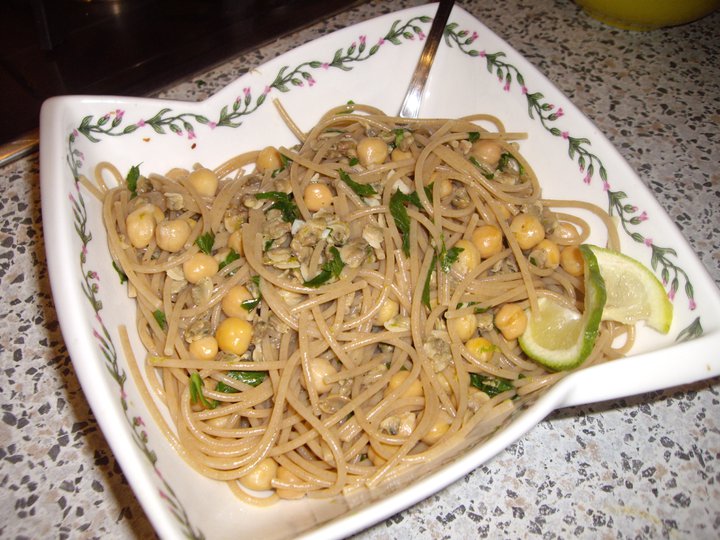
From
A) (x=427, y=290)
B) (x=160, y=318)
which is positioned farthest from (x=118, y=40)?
(x=427, y=290)

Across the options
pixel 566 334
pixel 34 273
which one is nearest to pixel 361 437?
pixel 566 334

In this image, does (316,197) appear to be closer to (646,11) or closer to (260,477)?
(260,477)

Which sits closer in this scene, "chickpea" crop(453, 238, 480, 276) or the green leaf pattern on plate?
the green leaf pattern on plate

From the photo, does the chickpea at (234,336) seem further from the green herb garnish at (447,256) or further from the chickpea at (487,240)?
the chickpea at (487,240)

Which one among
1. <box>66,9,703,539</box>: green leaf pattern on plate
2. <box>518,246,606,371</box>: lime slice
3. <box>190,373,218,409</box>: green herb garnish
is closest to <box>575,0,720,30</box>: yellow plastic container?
<box>66,9,703,539</box>: green leaf pattern on plate

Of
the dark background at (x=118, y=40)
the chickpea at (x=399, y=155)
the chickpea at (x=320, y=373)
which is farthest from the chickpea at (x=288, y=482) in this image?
the dark background at (x=118, y=40)

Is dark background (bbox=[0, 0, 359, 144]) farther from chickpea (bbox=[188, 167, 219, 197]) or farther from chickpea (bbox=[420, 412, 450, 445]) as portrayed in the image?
chickpea (bbox=[420, 412, 450, 445])
